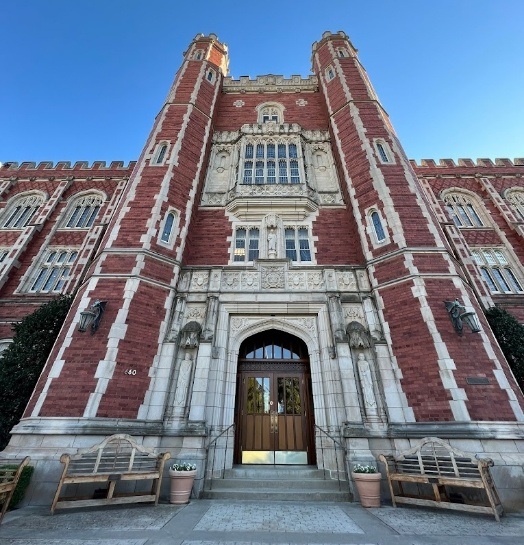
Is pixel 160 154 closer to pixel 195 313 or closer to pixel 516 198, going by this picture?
pixel 195 313

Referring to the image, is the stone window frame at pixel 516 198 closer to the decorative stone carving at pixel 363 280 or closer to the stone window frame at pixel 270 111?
the decorative stone carving at pixel 363 280

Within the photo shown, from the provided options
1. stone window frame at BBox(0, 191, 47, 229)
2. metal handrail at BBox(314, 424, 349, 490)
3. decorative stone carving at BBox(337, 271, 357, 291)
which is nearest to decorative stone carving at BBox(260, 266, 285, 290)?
decorative stone carving at BBox(337, 271, 357, 291)

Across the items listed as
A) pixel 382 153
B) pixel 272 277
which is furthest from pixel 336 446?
pixel 382 153

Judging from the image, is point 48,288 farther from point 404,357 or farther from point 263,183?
point 404,357

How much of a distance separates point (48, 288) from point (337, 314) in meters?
14.9

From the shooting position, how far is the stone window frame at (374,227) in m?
11.3

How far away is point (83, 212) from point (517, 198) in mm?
28622

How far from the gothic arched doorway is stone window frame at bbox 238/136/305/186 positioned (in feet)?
25.7

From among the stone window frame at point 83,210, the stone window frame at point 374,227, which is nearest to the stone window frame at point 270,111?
the stone window frame at point 374,227

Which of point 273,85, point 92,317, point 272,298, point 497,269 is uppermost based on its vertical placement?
point 273,85

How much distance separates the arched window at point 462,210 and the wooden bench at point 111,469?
2032cm

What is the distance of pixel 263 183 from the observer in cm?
1439

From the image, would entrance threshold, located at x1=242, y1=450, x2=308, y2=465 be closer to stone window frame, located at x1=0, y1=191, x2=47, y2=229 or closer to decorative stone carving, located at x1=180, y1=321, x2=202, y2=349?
decorative stone carving, located at x1=180, y1=321, x2=202, y2=349

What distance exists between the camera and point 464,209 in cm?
1950
